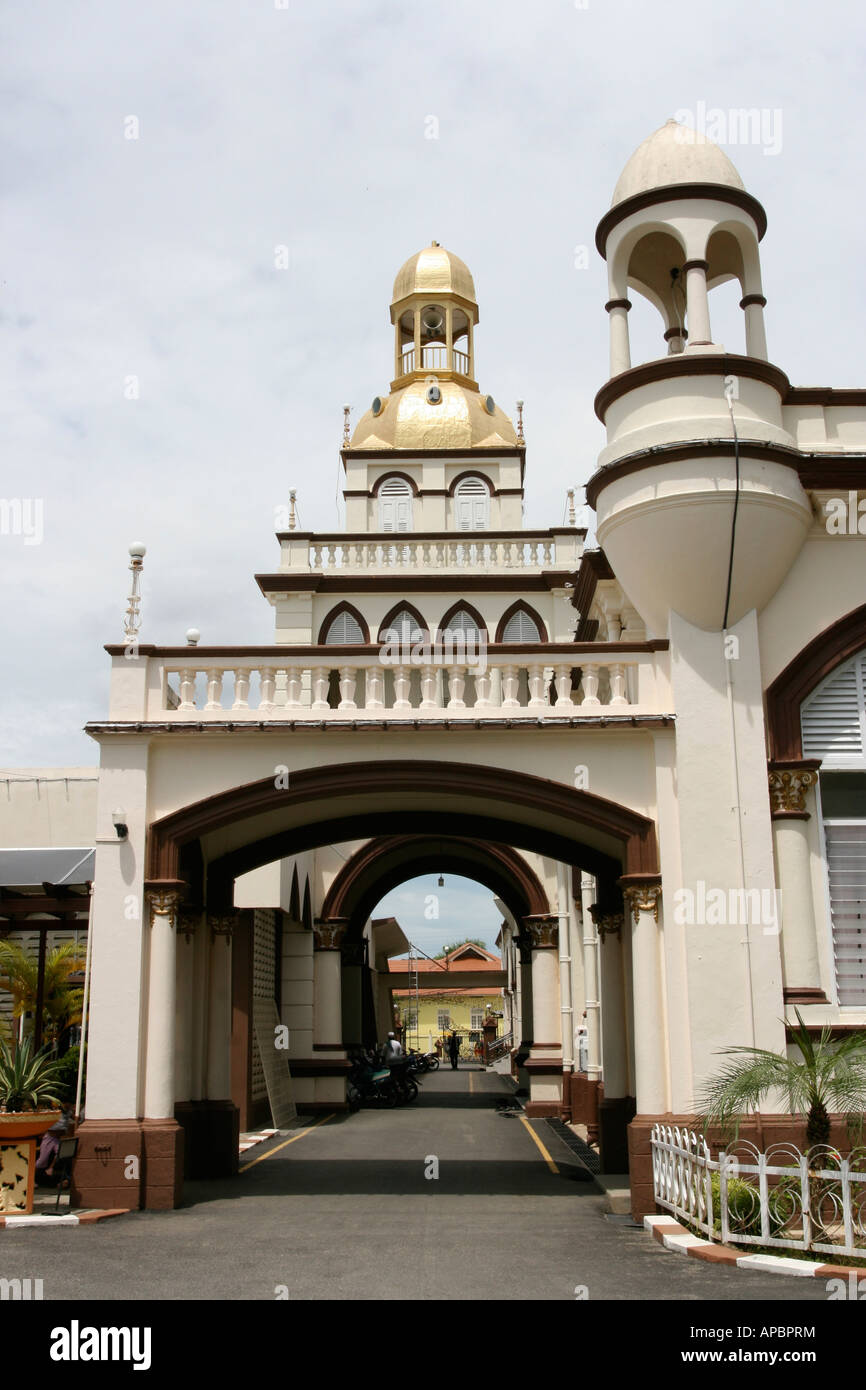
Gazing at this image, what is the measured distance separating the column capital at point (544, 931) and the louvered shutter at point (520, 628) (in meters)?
6.08

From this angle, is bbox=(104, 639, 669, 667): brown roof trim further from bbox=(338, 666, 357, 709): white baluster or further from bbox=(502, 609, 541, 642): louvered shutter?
bbox=(502, 609, 541, 642): louvered shutter

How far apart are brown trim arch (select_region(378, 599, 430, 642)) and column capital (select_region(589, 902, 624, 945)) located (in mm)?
12047

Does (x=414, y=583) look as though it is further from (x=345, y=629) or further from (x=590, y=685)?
(x=590, y=685)

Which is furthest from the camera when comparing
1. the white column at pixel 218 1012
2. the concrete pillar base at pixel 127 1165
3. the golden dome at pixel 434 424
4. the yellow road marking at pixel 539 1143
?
the golden dome at pixel 434 424

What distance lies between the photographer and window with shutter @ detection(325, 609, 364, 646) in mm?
27641

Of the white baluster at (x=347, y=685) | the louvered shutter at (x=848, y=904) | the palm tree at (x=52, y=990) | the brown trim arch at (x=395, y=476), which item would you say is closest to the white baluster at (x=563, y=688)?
the white baluster at (x=347, y=685)

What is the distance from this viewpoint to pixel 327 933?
25.9 meters

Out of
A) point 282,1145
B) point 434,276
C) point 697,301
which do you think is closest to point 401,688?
point 697,301

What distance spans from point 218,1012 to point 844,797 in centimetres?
785

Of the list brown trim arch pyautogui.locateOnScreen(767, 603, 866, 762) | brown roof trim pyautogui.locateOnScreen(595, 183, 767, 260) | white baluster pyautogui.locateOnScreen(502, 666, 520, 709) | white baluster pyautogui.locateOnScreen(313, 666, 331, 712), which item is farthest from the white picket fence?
brown roof trim pyautogui.locateOnScreen(595, 183, 767, 260)

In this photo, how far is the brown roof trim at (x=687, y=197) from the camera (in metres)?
14.4

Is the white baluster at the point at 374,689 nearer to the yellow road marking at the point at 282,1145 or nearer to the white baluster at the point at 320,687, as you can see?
the white baluster at the point at 320,687

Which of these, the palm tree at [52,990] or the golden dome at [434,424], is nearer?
the palm tree at [52,990]
